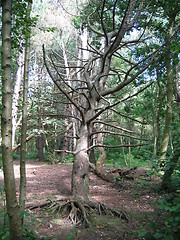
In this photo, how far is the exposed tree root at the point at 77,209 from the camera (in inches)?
157

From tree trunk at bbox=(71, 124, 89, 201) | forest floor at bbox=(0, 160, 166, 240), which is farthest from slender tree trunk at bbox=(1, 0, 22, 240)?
tree trunk at bbox=(71, 124, 89, 201)

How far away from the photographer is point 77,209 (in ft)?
13.6

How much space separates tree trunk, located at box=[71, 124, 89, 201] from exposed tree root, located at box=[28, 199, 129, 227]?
0.21 metres

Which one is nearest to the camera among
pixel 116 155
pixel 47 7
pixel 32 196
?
pixel 32 196

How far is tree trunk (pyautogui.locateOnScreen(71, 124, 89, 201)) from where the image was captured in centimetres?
459

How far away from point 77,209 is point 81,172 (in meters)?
0.86

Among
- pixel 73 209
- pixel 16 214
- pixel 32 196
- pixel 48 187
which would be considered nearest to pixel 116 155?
pixel 48 187

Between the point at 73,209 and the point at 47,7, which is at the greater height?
the point at 47,7

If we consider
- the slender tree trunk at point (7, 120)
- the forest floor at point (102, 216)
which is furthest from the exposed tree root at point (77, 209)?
the slender tree trunk at point (7, 120)

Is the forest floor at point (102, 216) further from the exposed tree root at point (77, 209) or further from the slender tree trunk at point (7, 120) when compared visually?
the slender tree trunk at point (7, 120)

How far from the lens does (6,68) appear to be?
2090 millimetres

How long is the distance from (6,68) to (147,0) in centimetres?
469

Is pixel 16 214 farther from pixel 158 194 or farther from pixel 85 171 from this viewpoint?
pixel 158 194

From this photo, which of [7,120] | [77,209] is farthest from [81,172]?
[7,120]
